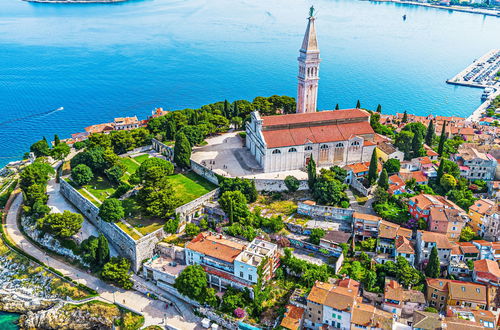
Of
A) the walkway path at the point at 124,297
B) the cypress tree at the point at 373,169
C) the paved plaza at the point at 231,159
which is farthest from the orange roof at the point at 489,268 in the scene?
the walkway path at the point at 124,297

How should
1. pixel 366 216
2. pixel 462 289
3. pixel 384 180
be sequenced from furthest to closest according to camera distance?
pixel 384 180
pixel 366 216
pixel 462 289

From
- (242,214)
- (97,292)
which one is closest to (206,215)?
(242,214)

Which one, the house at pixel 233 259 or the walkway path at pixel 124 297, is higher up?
the house at pixel 233 259

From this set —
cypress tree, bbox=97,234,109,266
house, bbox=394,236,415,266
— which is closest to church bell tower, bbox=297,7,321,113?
house, bbox=394,236,415,266

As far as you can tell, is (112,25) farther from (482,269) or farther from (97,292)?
(482,269)

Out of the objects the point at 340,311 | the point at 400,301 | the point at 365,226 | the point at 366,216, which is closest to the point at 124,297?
the point at 340,311

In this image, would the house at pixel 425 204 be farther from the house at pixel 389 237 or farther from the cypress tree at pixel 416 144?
the cypress tree at pixel 416 144

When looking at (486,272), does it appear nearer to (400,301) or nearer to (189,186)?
(400,301)
